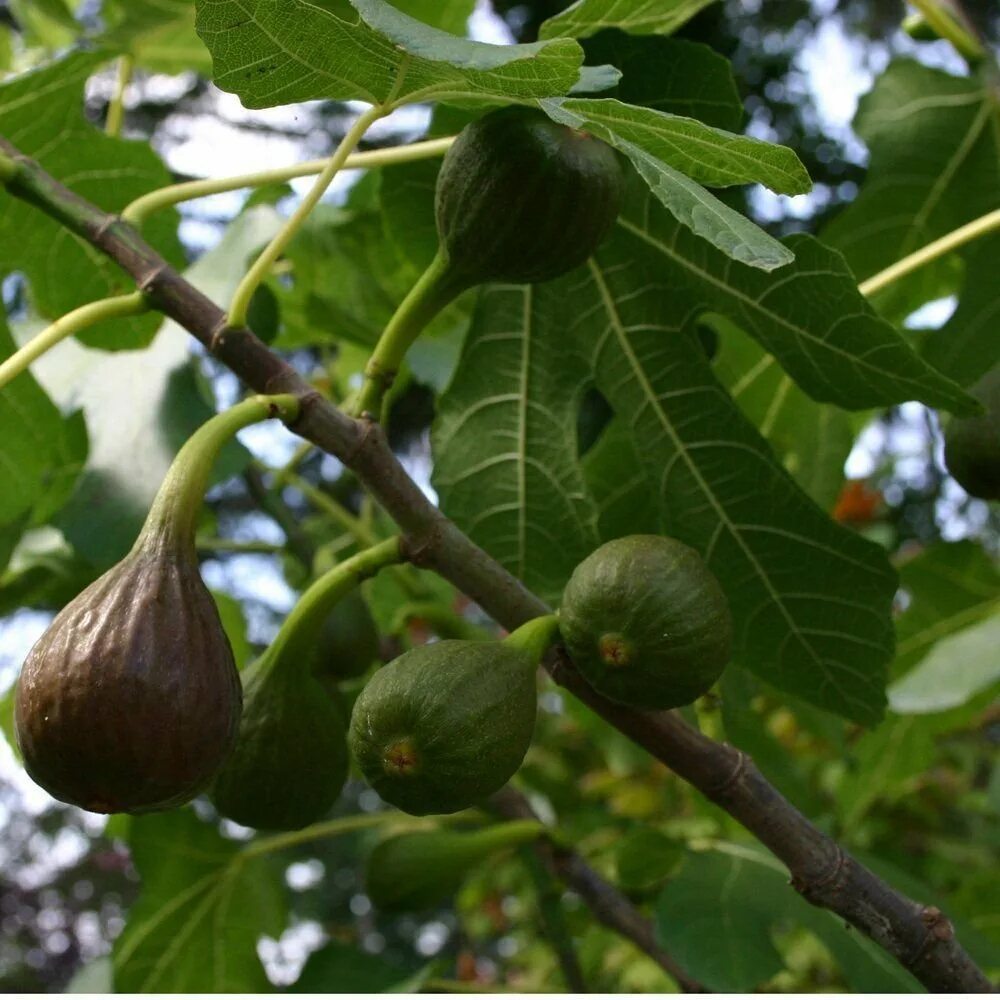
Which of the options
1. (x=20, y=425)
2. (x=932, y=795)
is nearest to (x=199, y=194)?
(x=20, y=425)

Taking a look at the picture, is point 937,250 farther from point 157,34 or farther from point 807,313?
point 157,34

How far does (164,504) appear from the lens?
1063 millimetres

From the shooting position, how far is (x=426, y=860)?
1946mm

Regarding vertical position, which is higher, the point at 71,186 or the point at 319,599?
the point at 71,186

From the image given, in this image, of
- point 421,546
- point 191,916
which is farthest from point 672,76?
point 191,916

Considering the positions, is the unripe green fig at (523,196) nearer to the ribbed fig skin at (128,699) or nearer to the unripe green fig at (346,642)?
the ribbed fig skin at (128,699)

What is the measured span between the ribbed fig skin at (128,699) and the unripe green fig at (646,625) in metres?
0.32

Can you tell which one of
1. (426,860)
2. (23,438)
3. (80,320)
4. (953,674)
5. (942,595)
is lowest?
(942,595)

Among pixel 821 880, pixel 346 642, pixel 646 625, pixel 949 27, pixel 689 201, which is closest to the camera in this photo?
pixel 689 201

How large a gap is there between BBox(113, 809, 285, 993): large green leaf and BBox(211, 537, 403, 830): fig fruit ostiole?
1070 mm

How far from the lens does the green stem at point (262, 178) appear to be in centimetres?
146

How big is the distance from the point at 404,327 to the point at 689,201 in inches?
16.3

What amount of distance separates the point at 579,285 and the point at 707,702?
64 centimetres

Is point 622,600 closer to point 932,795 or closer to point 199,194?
point 199,194
